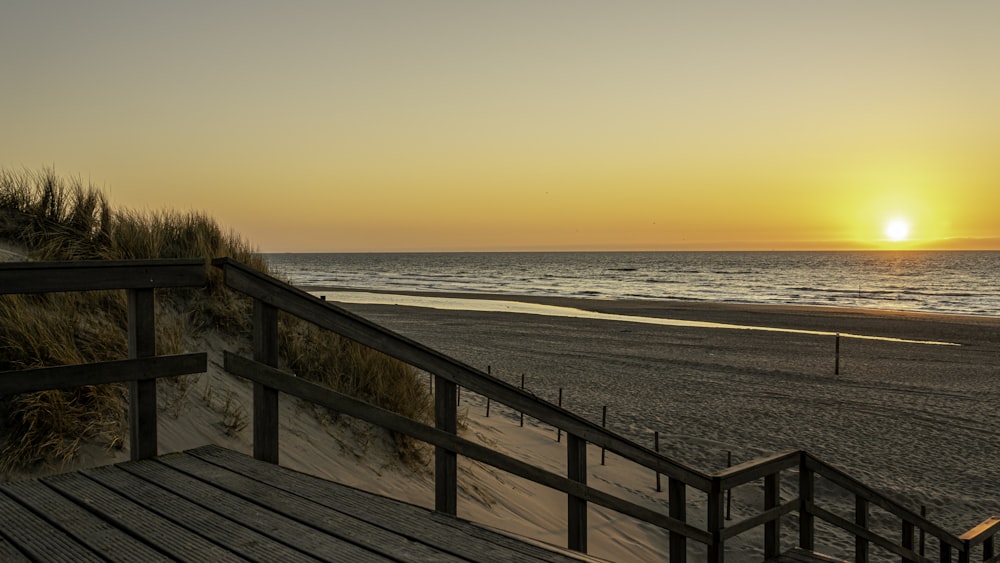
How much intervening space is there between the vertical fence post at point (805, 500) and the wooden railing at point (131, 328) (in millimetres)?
4235

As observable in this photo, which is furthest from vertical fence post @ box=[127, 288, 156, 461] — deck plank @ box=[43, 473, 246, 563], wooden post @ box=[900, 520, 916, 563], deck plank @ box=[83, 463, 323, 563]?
wooden post @ box=[900, 520, 916, 563]

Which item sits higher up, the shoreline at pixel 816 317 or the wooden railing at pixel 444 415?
the wooden railing at pixel 444 415

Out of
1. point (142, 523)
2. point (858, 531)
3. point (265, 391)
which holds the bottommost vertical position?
point (858, 531)

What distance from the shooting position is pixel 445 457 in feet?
12.0

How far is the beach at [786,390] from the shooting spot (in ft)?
40.6

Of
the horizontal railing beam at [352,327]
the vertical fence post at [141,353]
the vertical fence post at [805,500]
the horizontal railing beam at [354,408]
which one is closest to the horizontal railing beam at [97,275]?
the vertical fence post at [141,353]

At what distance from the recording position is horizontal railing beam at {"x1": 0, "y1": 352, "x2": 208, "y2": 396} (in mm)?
3205

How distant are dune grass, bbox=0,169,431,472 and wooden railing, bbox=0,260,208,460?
116cm

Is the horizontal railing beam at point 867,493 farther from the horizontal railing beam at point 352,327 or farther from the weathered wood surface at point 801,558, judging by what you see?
the horizontal railing beam at point 352,327

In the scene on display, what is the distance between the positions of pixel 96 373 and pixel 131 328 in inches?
10.9

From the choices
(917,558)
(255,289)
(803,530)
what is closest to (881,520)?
(917,558)

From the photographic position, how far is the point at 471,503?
7066mm

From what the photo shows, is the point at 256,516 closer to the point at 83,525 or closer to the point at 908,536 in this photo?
the point at 83,525

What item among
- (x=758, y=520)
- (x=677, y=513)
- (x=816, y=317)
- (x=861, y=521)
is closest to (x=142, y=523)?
(x=677, y=513)
